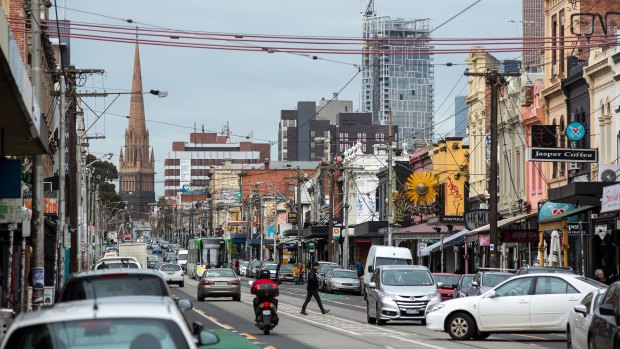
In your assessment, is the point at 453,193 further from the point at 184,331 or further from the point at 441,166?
the point at 184,331

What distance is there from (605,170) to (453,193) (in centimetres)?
3371

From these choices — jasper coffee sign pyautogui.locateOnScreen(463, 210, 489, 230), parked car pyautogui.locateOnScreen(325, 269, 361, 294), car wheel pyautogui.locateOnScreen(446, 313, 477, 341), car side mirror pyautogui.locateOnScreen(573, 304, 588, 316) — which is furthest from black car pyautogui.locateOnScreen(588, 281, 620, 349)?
parked car pyautogui.locateOnScreen(325, 269, 361, 294)

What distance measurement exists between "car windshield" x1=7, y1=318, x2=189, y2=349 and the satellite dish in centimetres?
3475

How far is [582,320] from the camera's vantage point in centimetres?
2127

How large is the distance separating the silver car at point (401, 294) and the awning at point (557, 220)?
11.3 meters

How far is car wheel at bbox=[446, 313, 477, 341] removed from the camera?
28656 millimetres

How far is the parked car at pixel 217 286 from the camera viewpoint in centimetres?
5547

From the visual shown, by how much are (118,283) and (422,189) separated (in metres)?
56.5

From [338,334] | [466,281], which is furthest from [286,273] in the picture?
[338,334]

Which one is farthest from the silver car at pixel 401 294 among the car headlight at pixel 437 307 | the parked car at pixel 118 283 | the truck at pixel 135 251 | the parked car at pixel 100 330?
the truck at pixel 135 251

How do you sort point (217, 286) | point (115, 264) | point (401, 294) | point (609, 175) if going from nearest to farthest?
point (401, 294)
point (115, 264)
point (609, 175)
point (217, 286)

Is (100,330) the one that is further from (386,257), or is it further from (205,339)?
(386,257)

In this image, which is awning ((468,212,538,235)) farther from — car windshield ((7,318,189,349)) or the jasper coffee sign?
car windshield ((7,318,189,349))

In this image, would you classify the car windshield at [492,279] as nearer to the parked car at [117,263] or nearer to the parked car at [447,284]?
the parked car at [447,284]
